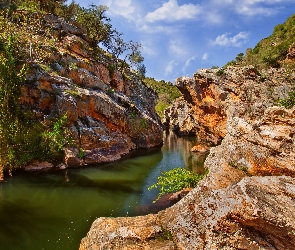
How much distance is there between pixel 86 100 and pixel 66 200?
19392 millimetres

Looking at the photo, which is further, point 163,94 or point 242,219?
point 163,94

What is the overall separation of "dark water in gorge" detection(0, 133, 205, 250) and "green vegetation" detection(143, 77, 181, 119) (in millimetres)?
69694

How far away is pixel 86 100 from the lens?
37562mm

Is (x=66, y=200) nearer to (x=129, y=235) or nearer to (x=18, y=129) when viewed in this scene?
(x=18, y=129)

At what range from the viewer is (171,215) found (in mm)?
9281

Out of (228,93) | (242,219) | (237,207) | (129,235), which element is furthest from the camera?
(228,93)

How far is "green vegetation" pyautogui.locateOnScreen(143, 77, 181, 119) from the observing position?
341 feet

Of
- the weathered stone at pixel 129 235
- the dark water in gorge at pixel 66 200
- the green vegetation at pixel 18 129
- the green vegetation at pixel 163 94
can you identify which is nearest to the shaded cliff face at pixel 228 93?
the dark water in gorge at pixel 66 200

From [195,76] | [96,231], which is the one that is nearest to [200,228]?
[96,231]

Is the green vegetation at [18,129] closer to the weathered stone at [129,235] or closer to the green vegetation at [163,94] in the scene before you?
the weathered stone at [129,235]

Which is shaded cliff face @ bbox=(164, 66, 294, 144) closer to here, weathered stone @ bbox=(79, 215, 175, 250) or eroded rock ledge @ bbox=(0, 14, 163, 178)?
eroded rock ledge @ bbox=(0, 14, 163, 178)

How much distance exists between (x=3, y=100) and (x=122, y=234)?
13.2 meters

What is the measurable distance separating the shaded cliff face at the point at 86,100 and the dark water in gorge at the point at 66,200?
4.81 meters

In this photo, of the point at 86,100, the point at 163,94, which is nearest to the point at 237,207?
the point at 86,100
